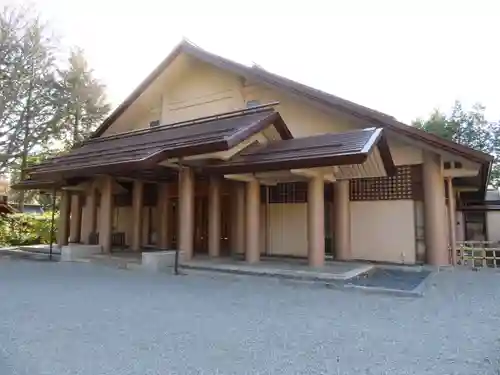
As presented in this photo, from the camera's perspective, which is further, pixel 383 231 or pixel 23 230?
pixel 23 230

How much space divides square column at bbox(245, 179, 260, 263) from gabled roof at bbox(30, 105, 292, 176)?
1477 mm

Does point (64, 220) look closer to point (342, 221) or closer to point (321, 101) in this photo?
point (342, 221)

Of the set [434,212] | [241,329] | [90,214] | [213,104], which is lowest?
[241,329]

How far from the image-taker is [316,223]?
8938mm

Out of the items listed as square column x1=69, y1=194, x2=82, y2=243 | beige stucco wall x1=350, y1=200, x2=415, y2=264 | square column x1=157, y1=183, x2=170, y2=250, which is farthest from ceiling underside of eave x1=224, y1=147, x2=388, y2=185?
square column x1=69, y1=194, x2=82, y2=243

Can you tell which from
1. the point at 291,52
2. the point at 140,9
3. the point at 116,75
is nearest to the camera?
the point at 140,9

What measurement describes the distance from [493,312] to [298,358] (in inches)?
145

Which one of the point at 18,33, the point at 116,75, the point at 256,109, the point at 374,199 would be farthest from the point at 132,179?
the point at 116,75

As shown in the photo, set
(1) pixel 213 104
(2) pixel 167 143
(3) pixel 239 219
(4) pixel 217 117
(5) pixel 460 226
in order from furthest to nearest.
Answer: (5) pixel 460 226, (1) pixel 213 104, (4) pixel 217 117, (3) pixel 239 219, (2) pixel 167 143

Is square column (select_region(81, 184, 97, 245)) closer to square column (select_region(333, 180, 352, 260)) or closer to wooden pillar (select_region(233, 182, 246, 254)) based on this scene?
wooden pillar (select_region(233, 182, 246, 254))

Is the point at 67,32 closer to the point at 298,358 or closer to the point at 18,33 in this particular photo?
the point at 18,33

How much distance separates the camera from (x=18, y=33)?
20.5 metres

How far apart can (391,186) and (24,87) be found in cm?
1996

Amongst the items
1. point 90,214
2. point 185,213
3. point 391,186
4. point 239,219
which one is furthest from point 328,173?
point 90,214
